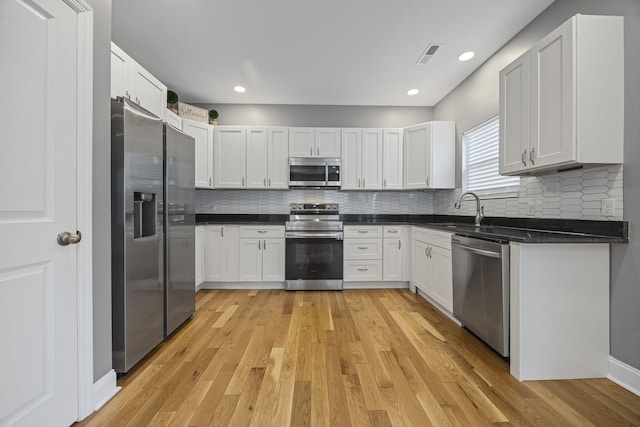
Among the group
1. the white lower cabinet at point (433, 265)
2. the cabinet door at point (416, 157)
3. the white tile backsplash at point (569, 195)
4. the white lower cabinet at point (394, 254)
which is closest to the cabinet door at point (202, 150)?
the white lower cabinet at point (394, 254)

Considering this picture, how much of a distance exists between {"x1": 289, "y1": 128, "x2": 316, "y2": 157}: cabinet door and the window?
2009 millimetres

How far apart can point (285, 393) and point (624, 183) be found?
2388mm

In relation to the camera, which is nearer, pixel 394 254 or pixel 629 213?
pixel 629 213

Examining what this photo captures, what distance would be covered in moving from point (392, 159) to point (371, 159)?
0.31 metres

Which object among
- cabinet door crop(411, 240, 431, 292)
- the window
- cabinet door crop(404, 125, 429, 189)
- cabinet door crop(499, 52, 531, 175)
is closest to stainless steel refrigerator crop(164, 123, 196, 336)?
cabinet door crop(411, 240, 431, 292)

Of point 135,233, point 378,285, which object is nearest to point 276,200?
point 378,285

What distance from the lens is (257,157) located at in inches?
163

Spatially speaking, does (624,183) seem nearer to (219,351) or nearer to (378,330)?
(378,330)

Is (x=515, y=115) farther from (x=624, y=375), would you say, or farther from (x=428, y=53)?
(x=624, y=375)

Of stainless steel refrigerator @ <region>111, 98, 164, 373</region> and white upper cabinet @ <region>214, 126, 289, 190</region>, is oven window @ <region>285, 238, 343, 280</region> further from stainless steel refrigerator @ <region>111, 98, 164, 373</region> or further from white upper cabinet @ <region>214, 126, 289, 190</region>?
stainless steel refrigerator @ <region>111, 98, 164, 373</region>

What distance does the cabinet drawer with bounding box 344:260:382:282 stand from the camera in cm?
398

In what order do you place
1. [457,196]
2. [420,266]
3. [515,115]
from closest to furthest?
1. [515,115]
2. [420,266]
3. [457,196]

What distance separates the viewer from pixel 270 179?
13.6 ft

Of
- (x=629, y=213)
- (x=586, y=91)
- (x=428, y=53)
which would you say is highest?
(x=428, y=53)
